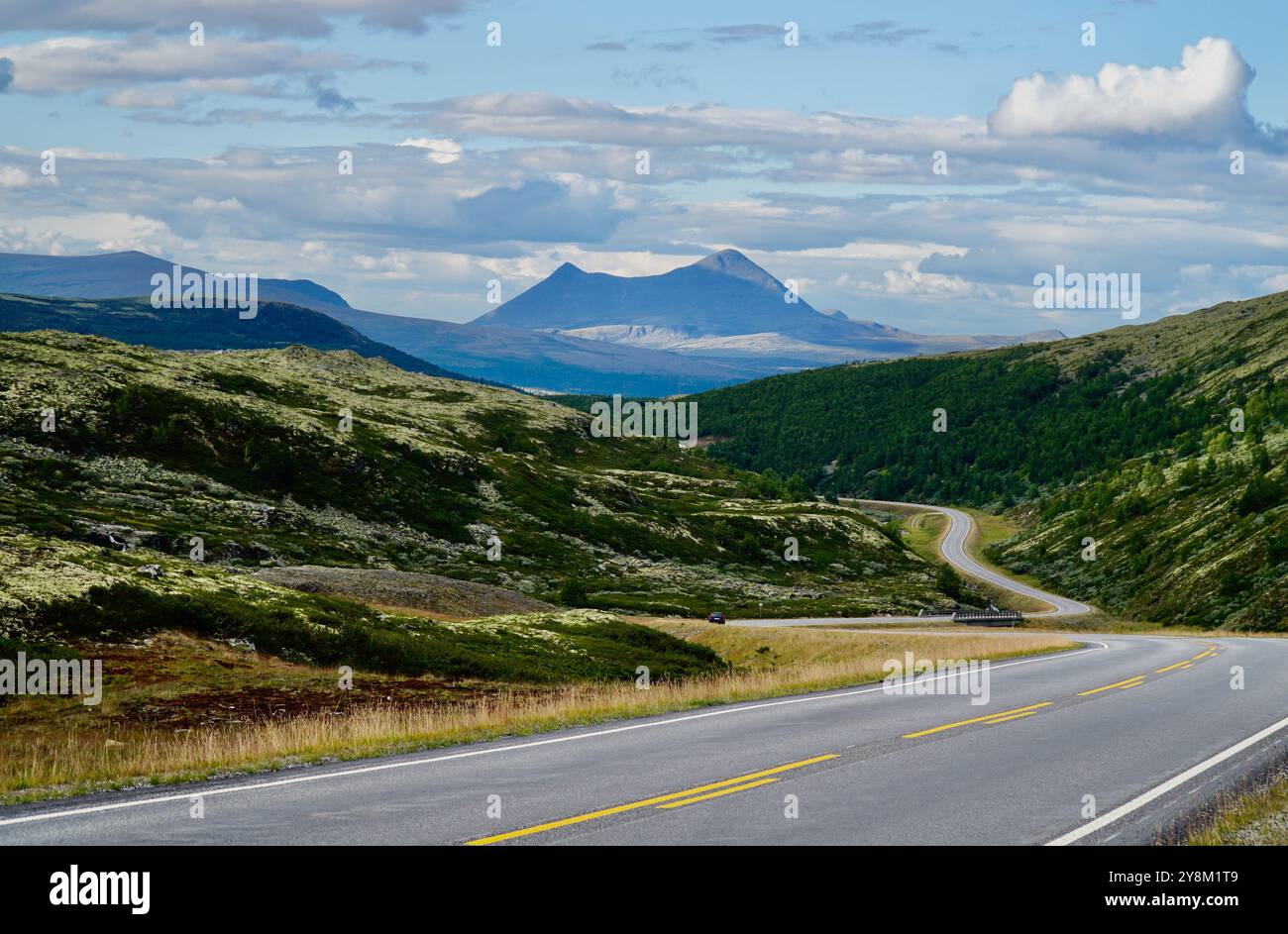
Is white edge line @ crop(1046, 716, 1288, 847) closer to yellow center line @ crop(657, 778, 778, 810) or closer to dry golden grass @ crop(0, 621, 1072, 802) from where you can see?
yellow center line @ crop(657, 778, 778, 810)

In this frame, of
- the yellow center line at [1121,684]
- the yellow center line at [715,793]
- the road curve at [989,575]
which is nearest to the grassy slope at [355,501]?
the road curve at [989,575]

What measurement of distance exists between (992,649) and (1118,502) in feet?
406

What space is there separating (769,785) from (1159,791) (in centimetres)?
543

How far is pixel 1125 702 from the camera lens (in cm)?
2623

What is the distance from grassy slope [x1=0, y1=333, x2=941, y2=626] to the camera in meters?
86.1

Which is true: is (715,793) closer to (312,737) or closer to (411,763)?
(411,763)

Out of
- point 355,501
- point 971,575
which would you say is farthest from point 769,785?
point 971,575

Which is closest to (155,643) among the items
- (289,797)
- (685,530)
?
(289,797)

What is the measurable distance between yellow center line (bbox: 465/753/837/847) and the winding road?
1.7 inches

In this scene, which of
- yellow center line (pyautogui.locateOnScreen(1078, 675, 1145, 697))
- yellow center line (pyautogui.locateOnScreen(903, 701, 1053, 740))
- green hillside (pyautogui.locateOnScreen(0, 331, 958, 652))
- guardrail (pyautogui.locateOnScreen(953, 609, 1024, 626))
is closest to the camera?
yellow center line (pyautogui.locateOnScreen(903, 701, 1053, 740))

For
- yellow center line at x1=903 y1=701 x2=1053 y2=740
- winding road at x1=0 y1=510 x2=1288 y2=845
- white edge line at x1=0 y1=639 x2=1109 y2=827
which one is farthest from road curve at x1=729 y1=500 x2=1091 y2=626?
winding road at x1=0 y1=510 x2=1288 y2=845

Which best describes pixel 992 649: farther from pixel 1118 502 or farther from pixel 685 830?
pixel 1118 502

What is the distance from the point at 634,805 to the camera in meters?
14.1
